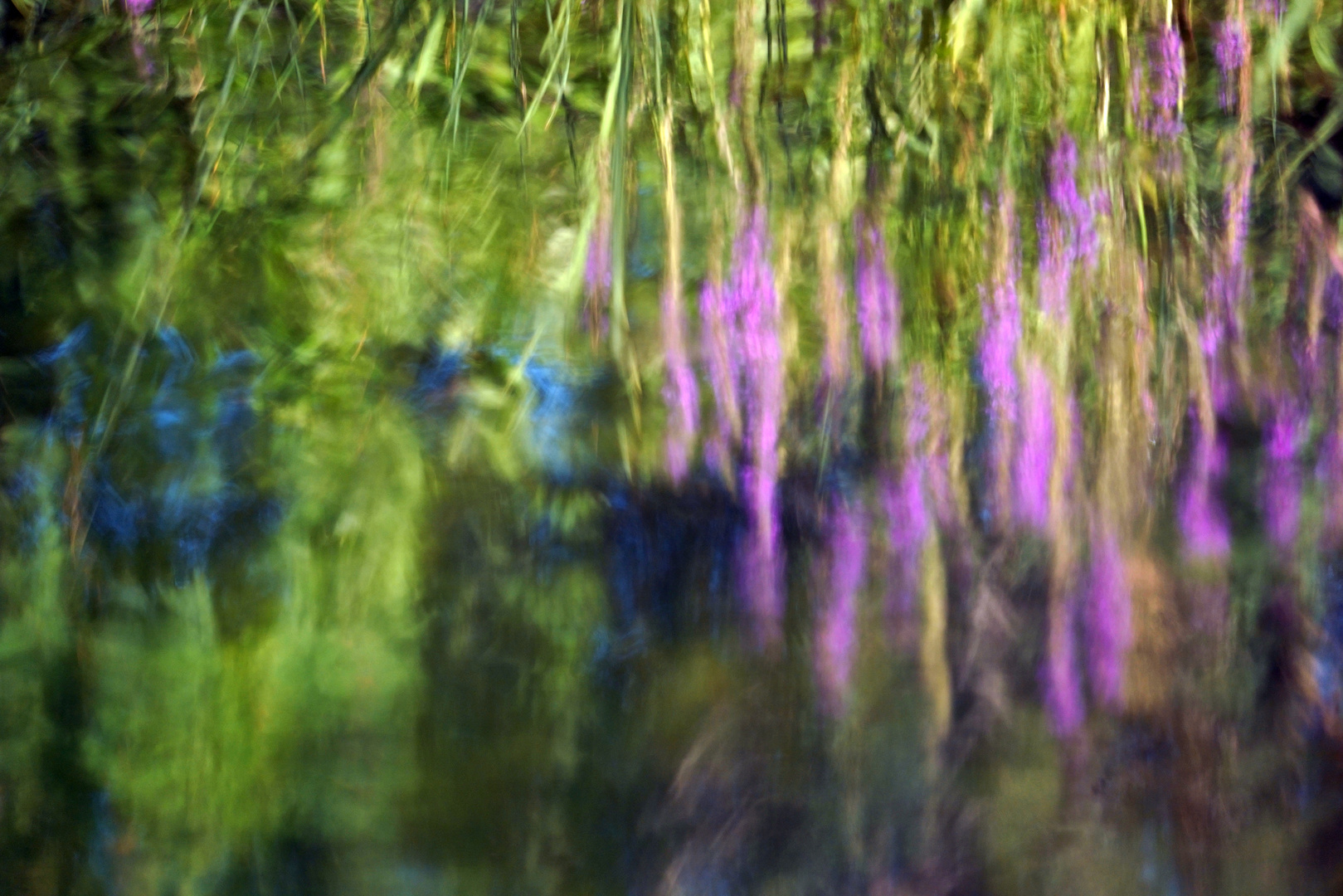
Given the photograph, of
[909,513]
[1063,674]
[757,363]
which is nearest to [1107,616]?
[1063,674]

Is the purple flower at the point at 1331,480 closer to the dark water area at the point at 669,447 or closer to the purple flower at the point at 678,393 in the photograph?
the dark water area at the point at 669,447

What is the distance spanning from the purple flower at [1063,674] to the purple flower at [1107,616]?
11mm

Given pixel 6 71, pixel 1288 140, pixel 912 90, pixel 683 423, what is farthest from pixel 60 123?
pixel 1288 140

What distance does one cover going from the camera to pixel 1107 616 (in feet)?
2.16

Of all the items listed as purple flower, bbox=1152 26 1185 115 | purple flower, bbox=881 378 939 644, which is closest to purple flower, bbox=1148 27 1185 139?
purple flower, bbox=1152 26 1185 115

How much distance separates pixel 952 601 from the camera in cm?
65

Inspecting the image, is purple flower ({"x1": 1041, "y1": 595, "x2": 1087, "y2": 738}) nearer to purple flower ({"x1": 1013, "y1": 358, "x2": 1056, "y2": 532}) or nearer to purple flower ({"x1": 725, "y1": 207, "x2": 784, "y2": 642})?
purple flower ({"x1": 1013, "y1": 358, "x2": 1056, "y2": 532})

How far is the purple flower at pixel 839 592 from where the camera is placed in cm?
65

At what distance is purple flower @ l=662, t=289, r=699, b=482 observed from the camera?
642 millimetres

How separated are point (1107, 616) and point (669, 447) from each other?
318 mm

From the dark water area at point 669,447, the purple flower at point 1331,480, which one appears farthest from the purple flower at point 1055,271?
the purple flower at point 1331,480

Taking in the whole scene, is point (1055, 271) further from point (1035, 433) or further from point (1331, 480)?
point (1331, 480)

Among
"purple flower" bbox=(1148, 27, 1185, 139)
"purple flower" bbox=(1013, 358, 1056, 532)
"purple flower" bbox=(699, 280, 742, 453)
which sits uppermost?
"purple flower" bbox=(1148, 27, 1185, 139)

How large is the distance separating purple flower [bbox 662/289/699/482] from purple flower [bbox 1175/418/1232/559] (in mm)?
335
